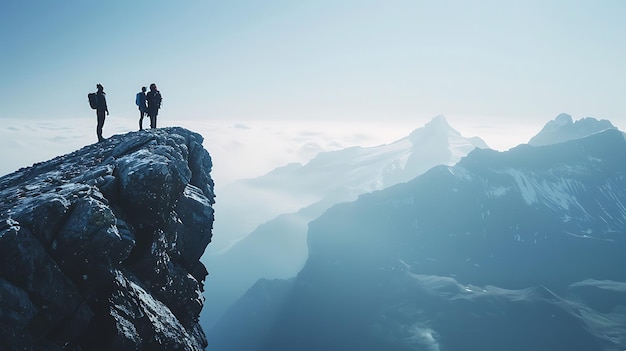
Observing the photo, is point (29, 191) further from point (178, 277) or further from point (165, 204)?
point (178, 277)

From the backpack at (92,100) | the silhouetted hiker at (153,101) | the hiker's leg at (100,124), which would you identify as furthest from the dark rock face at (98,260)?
the silhouetted hiker at (153,101)

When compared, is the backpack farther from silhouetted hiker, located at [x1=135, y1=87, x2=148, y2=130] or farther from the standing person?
silhouetted hiker, located at [x1=135, y1=87, x2=148, y2=130]

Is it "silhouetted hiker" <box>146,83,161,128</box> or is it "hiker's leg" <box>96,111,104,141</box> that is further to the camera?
"silhouetted hiker" <box>146,83,161,128</box>

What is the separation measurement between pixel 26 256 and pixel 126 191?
303 inches

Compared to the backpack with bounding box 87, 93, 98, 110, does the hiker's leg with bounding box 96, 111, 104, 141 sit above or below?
below

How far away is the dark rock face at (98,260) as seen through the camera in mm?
17047

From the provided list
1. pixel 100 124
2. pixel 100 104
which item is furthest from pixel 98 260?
pixel 100 124

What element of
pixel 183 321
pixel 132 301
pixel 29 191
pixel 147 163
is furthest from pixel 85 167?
pixel 183 321

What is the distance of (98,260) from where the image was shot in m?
19.8

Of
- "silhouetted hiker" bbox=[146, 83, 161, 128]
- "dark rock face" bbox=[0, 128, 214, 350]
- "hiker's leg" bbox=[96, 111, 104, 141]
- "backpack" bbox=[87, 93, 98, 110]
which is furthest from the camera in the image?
"silhouetted hiker" bbox=[146, 83, 161, 128]

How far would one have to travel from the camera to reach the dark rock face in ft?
55.9

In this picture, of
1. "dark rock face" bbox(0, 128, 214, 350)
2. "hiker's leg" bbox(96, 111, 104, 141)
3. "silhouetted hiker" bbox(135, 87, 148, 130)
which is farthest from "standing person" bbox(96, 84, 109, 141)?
"dark rock face" bbox(0, 128, 214, 350)

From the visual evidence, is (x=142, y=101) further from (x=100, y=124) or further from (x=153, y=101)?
(x=100, y=124)

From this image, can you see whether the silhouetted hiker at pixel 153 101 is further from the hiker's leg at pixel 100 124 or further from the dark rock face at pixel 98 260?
the dark rock face at pixel 98 260
